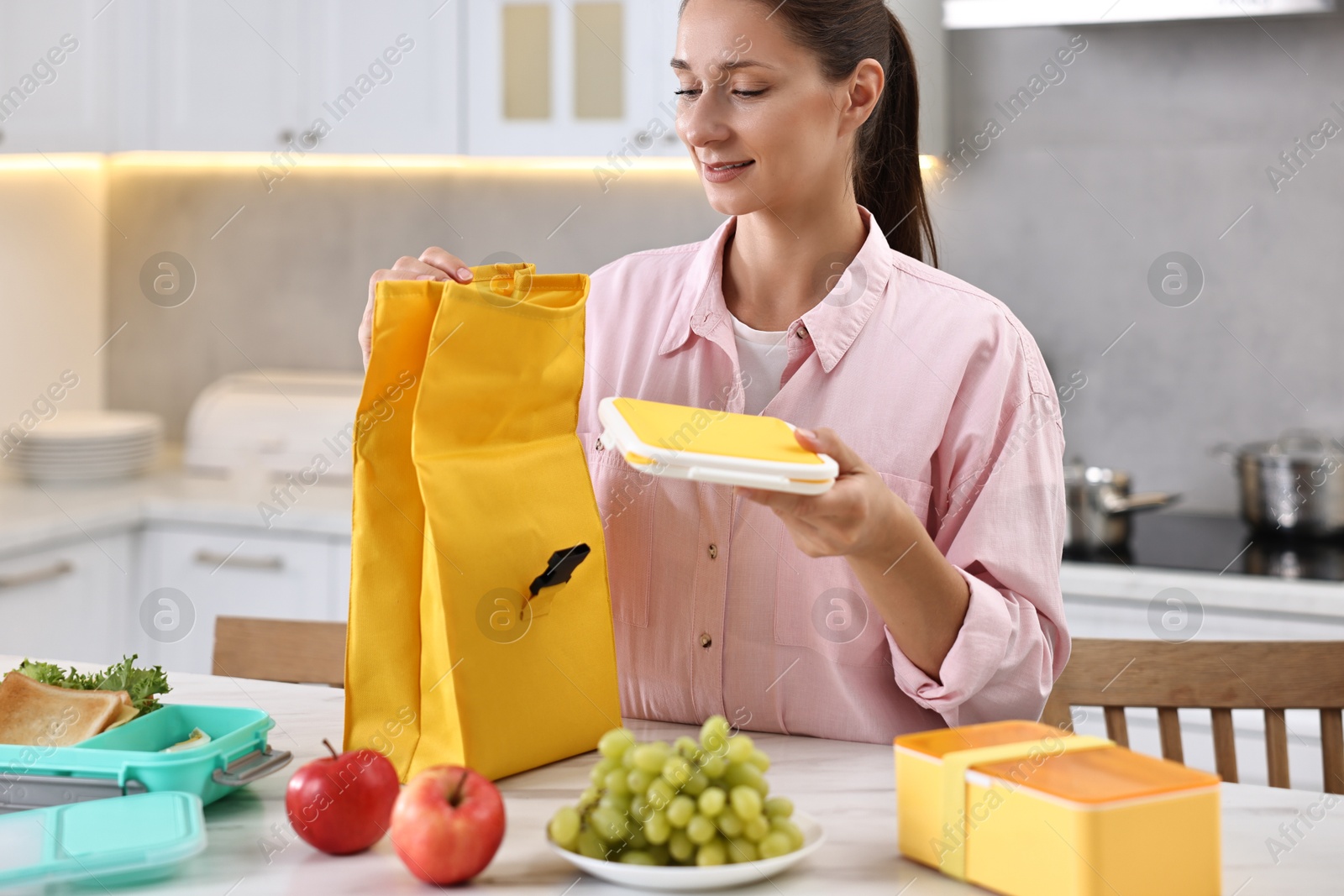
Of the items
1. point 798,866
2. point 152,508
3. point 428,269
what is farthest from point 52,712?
point 152,508

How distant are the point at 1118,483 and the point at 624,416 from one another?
5.39 ft

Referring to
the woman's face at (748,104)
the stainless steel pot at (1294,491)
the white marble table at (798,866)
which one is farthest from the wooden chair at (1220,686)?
the stainless steel pot at (1294,491)

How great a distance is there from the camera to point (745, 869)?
833 mm

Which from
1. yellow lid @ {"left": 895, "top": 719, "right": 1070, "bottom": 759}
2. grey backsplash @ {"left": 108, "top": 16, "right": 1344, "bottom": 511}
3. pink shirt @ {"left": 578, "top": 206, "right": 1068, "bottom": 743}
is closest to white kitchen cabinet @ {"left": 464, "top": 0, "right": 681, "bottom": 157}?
grey backsplash @ {"left": 108, "top": 16, "right": 1344, "bottom": 511}

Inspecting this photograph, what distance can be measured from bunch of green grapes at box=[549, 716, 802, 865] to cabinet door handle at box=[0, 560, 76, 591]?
199cm

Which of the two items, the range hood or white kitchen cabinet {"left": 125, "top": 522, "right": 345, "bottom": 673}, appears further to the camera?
white kitchen cabinet {"left": 125, "top": 522, "right": 345, "bottom": 673}

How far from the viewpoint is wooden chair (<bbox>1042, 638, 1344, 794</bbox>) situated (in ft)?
3.98

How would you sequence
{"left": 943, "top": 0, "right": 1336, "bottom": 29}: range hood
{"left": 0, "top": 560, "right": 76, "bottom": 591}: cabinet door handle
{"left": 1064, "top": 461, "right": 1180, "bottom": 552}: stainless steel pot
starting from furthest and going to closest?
{"left": 0, "top": 560, "right": 76, "bottom": 591}: cabinet door handle → {"left": 1064, "top": 461, "right": 1180, "bottom": 552}: stainless steel pot → {"left": 943, "top": 0, "right": 1336, "bottom": 29}: range hood

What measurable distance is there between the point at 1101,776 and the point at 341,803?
1.70 feet

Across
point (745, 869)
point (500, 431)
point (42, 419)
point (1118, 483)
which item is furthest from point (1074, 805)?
point (42, 419)

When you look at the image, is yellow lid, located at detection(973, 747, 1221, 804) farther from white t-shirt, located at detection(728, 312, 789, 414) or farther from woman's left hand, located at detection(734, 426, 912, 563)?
white t-shirt, located at detection(728, 312, 789, 414)

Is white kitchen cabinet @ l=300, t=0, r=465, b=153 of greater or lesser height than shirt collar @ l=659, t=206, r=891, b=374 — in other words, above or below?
above

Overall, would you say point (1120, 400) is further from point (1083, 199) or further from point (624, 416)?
point (624, 416)

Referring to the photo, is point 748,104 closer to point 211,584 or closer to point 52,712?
point 52,712
